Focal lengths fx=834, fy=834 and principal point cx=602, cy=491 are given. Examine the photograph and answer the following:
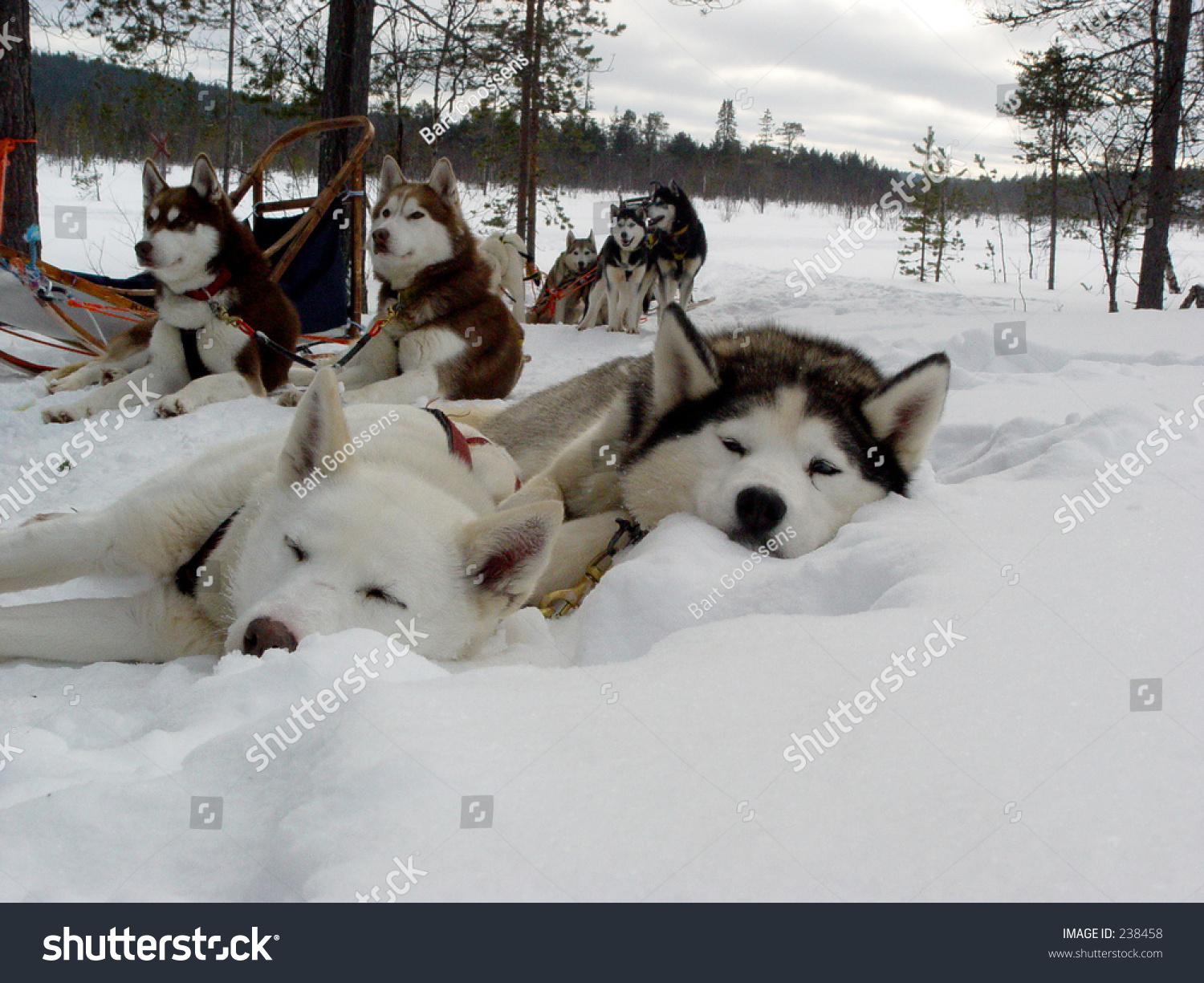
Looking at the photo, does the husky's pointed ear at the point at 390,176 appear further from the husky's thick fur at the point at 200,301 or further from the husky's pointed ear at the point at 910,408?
the husky's pointed ear at the point at 910,408

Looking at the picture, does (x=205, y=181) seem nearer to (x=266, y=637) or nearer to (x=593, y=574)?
(x=593, y=574)

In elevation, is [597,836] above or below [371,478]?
below

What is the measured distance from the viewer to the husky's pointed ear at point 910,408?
8.89ft

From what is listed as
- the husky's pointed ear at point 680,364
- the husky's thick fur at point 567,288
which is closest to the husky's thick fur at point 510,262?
the husky's thick fur at point 567,288

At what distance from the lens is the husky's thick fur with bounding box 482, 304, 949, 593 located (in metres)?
2.51

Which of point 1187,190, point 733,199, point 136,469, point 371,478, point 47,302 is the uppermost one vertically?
point 733,199

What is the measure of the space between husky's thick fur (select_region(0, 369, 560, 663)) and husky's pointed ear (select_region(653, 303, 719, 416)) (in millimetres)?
928

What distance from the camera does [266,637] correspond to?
1643 mm

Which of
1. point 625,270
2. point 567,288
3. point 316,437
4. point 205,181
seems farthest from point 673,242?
point 316,437
